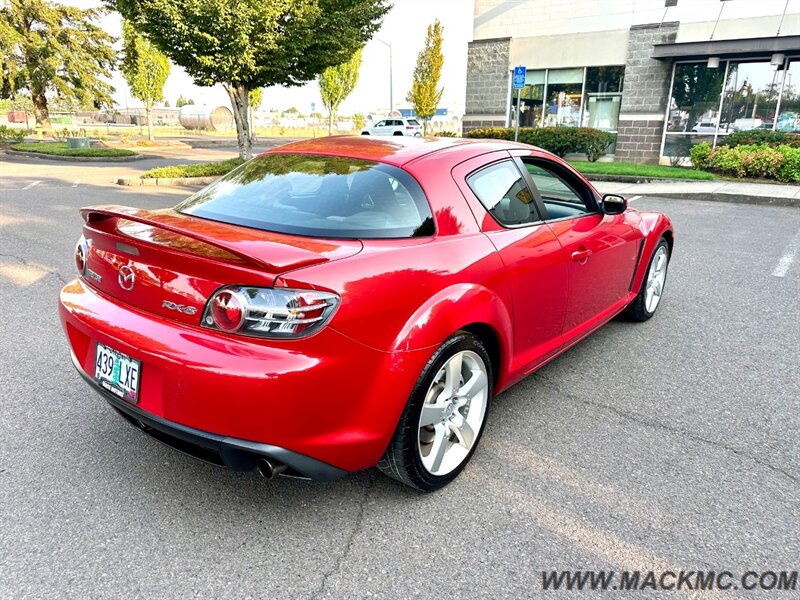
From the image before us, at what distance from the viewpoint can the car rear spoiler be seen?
207cm

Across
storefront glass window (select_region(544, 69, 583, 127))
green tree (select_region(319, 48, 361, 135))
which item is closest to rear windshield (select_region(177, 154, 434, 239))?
storefront glass window (select_region(544, 69, 583, 127))

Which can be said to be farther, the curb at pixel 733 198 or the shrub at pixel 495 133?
the shrub at pixel 495 133

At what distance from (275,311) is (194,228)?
696 millimetres

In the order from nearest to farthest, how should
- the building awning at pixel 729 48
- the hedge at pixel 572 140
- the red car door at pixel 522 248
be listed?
1. the red car door at pixel 522 248
2. the building awning at pixel 729 48
3. the hedge at pixel 572 140

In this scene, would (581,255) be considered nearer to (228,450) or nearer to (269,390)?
(269,390)

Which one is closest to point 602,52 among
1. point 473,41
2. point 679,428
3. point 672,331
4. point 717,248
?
point 473,41

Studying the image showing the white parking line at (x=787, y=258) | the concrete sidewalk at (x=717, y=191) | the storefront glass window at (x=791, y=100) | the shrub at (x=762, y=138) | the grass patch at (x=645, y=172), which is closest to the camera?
the white parking line at (x=787, y=258)

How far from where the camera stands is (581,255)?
3.49m

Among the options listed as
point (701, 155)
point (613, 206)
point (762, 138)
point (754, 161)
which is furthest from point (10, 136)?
point (613, 206)

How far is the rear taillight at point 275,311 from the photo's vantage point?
202 cm

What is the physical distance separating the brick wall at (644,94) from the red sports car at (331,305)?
57.9 ft

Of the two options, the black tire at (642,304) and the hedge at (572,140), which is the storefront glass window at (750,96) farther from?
the black tire at (642,304)

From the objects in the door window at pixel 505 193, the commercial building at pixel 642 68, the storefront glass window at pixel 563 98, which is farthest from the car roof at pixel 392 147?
the storefront glass window at pixel 563 98

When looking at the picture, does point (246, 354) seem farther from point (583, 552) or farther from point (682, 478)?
point (682, 478)
